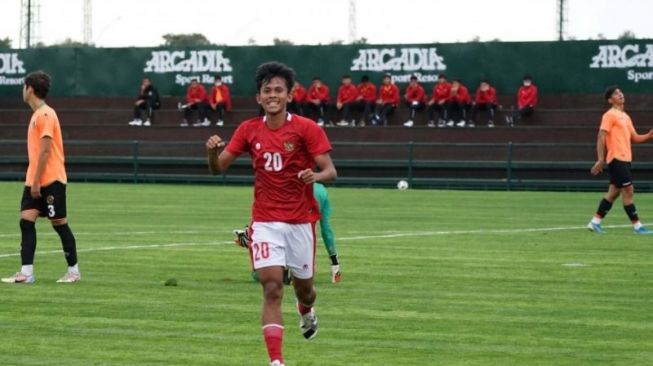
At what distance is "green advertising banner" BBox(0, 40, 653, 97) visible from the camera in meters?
48.2

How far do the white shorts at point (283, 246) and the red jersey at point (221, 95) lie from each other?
3934 centimetres

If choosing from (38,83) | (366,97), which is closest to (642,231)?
(38,83)

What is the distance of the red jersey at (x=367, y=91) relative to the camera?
4778 cm

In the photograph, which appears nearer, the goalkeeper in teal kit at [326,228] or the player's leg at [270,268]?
the player's leg at [270,268]

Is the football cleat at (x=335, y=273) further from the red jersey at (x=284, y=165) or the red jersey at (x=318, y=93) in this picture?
the red jersey at (x=318, y=93)

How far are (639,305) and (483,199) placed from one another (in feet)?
76.6

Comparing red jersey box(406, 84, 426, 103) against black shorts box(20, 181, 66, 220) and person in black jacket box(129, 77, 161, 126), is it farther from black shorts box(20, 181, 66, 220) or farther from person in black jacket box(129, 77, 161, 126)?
black shorts box(20, 181, 66, 220)

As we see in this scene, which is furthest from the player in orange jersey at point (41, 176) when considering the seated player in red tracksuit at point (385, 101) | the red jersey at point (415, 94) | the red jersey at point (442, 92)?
the red jersey at point (415, 94)

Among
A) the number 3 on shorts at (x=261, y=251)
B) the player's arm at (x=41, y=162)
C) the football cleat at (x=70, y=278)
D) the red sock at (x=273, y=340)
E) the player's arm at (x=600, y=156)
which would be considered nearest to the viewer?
the red sock at (x=273, y=340)

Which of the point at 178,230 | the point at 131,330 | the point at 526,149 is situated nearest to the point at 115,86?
the point at 526,149

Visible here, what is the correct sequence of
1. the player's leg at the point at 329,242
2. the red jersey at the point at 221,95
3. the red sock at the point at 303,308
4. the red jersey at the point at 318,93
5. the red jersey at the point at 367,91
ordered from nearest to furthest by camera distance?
the red sock at the point at 303,308 → the player's leg at the point at 329,242 → the red jersey at the point at 367,91 → the red jersey at the point at 318,93 → the red jersey at the point at 221,95

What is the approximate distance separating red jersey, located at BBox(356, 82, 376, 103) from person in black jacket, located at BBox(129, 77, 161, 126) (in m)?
7.52

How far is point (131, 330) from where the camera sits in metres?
12.2

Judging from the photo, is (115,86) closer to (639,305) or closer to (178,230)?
(178,230)
